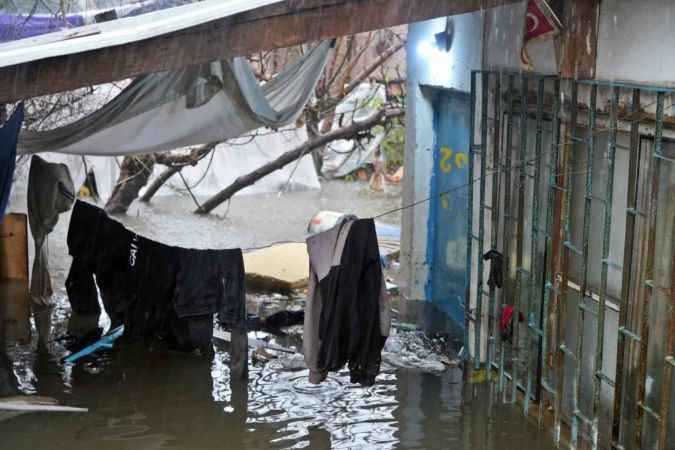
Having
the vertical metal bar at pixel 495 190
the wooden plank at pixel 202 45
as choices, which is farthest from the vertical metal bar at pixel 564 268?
the wooden plank at pixel 202 45

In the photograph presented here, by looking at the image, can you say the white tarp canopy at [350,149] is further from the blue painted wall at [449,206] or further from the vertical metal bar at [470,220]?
the vertical metal bar at [470,220]

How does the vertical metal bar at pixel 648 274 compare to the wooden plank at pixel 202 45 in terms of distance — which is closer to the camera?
the vertical metal bar at pixel 648 274

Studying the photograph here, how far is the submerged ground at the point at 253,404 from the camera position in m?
6.20

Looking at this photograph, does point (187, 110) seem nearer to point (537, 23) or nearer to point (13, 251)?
point (13, 251)

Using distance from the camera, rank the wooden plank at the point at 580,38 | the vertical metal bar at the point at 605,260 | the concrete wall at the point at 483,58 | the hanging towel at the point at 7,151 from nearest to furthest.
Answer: the concrete wall at the point at 483,58 → the vertical metal bar at the point at 605,260 → the wooden plank at the point at 580,38 → the hanging towel at the point at 7,151

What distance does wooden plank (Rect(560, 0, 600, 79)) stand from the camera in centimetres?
557

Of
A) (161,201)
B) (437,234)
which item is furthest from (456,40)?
(161,201)

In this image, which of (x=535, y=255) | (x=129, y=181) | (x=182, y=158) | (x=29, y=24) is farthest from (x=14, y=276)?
(x=535, y=255)

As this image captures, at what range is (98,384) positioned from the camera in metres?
7.22

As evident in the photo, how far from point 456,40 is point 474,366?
2920 mm

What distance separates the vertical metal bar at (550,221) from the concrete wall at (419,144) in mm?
2705

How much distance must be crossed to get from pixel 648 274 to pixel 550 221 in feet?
3.95

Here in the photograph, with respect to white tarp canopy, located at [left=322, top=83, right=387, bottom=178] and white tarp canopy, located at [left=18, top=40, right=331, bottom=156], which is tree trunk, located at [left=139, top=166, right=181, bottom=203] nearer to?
white tarp canopy, located at [left=322, top=83, right=387, bottom=178]

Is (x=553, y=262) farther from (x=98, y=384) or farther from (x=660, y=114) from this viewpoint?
(x=98, y=384)
